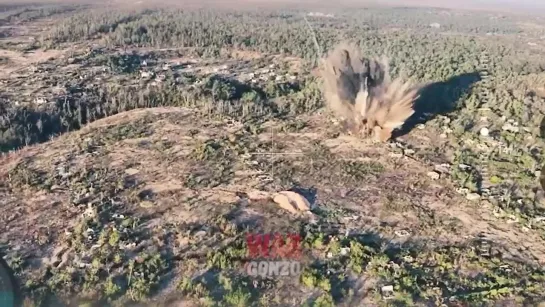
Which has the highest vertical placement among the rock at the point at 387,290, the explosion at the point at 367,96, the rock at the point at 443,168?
the explosion at the point at 367,96

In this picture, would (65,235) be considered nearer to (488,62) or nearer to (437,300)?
(437,300)

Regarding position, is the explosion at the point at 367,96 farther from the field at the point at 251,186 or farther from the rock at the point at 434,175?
the rock at the point at 434,175

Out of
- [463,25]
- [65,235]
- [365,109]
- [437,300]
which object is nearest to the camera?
[437,300]

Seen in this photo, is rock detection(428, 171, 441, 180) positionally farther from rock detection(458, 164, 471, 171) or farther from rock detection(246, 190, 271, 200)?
rock detection(246, 190, 271, 200)

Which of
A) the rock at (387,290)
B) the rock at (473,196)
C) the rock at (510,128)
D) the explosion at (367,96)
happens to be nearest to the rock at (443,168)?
the rock at (473,196)

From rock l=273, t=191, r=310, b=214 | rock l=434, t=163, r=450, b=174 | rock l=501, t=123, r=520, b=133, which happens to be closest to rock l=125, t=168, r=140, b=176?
rock l=273, t=191, r=310, b=214

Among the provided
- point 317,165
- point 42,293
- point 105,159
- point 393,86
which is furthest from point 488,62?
point 42,293

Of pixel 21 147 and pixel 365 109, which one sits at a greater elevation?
pixel 365 109
